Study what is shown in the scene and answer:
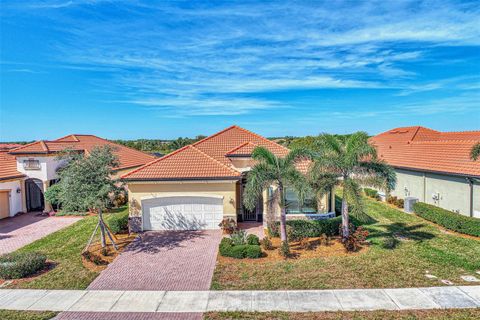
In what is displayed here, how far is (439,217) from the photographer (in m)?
18.3

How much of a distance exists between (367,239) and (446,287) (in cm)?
512

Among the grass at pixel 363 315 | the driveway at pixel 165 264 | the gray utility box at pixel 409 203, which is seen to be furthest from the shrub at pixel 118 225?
the gray utility box at pixel 409 203

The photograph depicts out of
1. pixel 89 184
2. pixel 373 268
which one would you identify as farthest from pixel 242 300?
pixel 89 184

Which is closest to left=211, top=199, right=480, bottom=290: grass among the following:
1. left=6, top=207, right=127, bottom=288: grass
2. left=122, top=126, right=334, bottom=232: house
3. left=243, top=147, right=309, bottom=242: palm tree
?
left=243, top=147, right=309, bottom=242: palm tree

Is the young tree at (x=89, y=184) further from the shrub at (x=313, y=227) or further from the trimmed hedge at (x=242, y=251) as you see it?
the shrub at (x=313, y=227)

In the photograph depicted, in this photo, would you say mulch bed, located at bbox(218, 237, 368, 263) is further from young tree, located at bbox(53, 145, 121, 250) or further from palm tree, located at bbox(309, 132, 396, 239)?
young tree, located at bbox(53, 145, 121, 250)

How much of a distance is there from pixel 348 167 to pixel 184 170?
938cm

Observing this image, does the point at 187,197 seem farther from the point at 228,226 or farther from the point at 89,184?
the point at 89,184

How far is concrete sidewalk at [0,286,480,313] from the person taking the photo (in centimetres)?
969

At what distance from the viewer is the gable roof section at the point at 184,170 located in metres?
17.5

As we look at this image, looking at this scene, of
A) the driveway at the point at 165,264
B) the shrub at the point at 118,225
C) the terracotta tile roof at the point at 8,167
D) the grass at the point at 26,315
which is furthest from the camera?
the terracotta tile roof at the point at 8,167

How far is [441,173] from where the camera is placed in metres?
20.1

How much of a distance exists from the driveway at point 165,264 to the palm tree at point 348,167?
647cm

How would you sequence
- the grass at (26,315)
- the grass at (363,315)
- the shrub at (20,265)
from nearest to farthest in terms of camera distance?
the grass at (363,315) < the grass at (26,315) < the shrub at (20,265)
